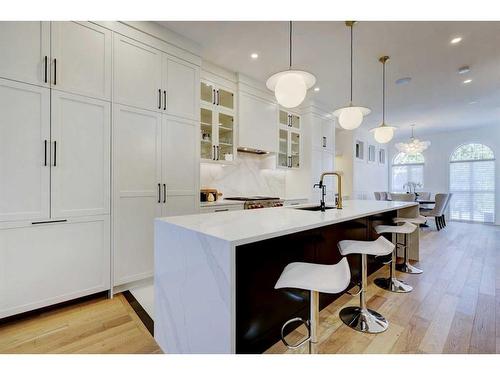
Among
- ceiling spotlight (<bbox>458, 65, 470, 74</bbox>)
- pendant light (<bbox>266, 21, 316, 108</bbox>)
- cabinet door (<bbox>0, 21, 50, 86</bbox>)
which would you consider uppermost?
ceiling spotlight (<bbox>458, 65, 470, 74</bbox>)

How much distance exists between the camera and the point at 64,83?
2.10 meters

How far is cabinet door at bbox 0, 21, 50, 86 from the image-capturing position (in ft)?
6.07

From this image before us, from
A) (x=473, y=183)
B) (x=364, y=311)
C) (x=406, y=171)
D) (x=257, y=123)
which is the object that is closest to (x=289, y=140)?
(x=257, y=123)

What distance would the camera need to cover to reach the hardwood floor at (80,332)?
1.64 m

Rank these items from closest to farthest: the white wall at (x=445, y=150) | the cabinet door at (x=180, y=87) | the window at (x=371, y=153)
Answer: the cabinet door at (x=180, y=87) < the white wall at (x=445, y=150) < the window at (x=371, y=153)

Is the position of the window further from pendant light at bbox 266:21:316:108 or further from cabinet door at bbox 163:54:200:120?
pendant light at bbox 266:21:316:108

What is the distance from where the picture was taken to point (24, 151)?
1.92m

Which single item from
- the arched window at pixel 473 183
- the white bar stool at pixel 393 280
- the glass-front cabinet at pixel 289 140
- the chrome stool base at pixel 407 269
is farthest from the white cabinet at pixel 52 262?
the arched window at pixel 473 183

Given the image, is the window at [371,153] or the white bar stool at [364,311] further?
the window at [371,153]

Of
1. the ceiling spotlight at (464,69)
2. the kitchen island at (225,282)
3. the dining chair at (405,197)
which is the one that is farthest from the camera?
the dining chair at (405,197)

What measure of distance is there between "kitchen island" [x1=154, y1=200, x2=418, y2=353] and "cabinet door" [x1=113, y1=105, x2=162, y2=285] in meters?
1.06

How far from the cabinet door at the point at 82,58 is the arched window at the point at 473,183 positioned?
31.5ft

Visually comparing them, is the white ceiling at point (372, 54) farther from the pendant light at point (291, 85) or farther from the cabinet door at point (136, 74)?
the pendant light at point (291, 85)

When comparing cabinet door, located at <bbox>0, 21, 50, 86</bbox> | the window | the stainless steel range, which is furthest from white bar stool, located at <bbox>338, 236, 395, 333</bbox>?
the window
